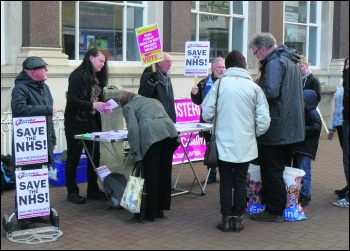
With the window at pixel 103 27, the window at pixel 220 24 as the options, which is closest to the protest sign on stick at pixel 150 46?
the window at pixel 103 27

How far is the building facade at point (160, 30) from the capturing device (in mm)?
10375

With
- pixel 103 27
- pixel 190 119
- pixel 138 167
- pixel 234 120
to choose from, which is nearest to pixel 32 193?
pixel 138 167

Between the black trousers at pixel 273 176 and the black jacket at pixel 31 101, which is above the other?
the black jacket at pixel 31 101

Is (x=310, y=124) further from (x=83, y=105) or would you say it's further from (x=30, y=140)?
(x=30, y=140)

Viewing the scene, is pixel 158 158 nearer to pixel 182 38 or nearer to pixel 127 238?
pixel 127 238

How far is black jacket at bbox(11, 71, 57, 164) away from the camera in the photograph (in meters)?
6.21

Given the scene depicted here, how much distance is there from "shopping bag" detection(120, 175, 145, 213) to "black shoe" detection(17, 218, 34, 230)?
1.03 metres

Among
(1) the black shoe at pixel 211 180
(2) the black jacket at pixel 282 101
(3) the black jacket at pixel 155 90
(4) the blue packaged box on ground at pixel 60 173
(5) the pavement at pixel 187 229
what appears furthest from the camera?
(1) the black shoe at pixel 211 180

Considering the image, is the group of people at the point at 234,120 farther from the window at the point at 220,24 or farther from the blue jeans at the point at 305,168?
the window at the point at 220,24

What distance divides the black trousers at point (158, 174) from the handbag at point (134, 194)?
0.37 feet

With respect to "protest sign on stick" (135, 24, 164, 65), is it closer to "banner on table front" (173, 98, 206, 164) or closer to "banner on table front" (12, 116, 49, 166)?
"banner on table front" (173, 98, 206, 164)

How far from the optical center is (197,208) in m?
7.44

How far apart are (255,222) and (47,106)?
2.56m

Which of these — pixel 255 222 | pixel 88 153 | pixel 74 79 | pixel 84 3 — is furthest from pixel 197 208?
pixel 84 3
